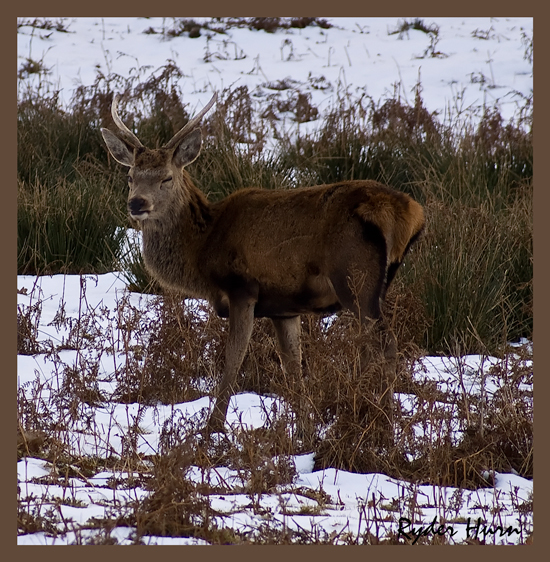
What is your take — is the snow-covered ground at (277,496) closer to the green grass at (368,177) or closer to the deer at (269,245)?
the deer at (269,245)

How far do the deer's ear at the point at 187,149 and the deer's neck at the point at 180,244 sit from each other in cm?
25

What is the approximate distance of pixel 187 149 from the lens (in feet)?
23.2

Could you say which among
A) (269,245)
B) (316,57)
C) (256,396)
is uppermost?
(316,57)

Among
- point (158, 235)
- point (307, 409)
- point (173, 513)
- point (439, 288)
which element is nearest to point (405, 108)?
point (439, 288)

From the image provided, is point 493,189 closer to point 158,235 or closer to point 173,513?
point 158,235

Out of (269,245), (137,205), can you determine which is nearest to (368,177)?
(269,245)

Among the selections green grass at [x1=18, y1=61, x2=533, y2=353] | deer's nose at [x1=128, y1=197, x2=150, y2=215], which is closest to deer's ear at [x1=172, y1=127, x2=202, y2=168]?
deer's nose at [x1=128, y1=197, x2=150, y2=215]

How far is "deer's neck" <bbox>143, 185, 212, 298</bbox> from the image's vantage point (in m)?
6.92

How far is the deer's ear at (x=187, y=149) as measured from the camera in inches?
277

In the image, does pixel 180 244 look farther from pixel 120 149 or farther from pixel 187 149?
pixel 120 149

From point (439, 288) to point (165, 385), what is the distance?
2.72 m

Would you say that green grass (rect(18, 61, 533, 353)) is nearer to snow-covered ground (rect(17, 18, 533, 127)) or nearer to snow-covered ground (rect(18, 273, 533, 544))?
snow-covered ground (rect(18, 273, 533, 544))

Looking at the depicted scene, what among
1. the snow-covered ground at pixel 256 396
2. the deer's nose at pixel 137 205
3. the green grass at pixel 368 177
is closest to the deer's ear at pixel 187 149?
the deer's nose at pixel 137 205

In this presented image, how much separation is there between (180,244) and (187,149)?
75cm
